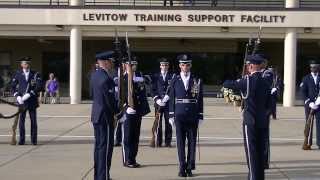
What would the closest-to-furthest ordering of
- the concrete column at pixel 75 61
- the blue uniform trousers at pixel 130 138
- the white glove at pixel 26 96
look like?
the blue uniform trousers at pixel 130 138, the white glove at pixel 26 96, the concrete column at pixel 75 61

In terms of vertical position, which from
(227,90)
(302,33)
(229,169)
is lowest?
(229,169)

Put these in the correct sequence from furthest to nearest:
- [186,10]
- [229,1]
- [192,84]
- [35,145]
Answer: [229,1], [186,10], [35,145], [192,84]

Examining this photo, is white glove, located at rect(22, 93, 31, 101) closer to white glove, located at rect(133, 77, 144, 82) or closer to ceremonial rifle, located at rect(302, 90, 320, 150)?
white glove, located at rect(133, 77, 144, 82)

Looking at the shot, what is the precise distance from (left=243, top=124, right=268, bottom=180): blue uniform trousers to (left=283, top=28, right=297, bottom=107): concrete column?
2176 centimetres

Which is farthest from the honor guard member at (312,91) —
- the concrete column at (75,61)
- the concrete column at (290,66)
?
the concrete column at (75,61)

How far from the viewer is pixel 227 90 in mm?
9602

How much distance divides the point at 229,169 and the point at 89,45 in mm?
26528

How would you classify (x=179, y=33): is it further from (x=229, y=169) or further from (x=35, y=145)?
(x=229, y=169)

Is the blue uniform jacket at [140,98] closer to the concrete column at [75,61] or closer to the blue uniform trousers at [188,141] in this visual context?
the blue uniform trousers at [188,141]

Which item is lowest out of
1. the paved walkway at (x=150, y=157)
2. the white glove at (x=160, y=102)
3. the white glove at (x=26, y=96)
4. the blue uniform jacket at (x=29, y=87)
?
the paved walkway at (x=150, y=157)

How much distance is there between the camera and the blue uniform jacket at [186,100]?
412 inches

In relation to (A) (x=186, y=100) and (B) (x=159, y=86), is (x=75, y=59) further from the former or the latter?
(A) (x=186, y=100)

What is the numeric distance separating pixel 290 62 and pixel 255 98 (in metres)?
21.9

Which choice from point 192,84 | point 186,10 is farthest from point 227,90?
point 186,10
